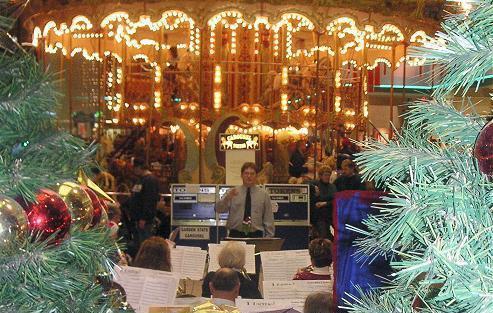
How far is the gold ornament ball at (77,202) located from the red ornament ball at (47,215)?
0.20 m

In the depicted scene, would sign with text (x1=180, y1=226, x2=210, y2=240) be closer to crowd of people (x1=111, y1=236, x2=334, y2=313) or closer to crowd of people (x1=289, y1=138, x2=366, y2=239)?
crowd of people (x1=289, y1=138, x2=366, y2=239)

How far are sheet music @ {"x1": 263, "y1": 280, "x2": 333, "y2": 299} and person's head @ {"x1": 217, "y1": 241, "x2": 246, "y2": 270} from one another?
74 cm

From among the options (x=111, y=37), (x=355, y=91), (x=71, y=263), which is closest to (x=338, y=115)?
(x=355, y=91)

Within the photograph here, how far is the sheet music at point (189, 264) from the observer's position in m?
6.38

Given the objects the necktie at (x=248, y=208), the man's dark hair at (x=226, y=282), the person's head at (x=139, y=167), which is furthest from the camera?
the person's head at (x=139, y=167)

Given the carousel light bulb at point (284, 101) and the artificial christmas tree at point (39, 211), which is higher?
the artificial christmas tree at point (39, 211)

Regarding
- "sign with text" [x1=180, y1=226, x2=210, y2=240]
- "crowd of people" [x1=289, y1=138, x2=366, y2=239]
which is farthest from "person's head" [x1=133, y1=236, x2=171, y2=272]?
"crowd of people" [x1=289, y1=138, x2=366, y2=239]

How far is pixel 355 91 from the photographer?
43.6 feet

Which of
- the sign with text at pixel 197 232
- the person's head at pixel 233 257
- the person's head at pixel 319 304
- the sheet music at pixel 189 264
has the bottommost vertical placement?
the sign with text at pixel 197 232

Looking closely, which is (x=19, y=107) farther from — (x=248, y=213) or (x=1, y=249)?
(x=248, y=213)

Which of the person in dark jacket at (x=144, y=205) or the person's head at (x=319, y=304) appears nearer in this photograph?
the person's head at (x=319, y=304)

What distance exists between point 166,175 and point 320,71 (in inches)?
115

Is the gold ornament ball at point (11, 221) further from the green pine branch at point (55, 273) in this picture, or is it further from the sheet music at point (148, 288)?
the sheet music at point (148, 288)

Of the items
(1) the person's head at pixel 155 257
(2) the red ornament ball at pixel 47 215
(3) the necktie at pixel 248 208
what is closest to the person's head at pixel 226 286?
(1) the person's head at pixel 155 257
